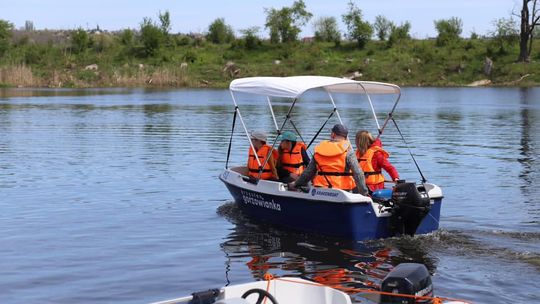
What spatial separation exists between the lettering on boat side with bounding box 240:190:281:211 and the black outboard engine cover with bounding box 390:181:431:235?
1.94 metres

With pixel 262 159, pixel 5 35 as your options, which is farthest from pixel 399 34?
pixel 262 159

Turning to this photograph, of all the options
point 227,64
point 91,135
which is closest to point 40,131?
point 91,135

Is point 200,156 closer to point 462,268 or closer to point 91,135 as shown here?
point 91,135

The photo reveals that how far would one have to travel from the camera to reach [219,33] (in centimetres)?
8675

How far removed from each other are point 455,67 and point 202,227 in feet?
180

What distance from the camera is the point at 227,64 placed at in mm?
69438

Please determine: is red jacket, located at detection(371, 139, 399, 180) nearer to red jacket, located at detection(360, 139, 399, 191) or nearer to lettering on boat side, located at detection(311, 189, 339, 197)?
red jacket, located at detection(360, 139, 399, 191)

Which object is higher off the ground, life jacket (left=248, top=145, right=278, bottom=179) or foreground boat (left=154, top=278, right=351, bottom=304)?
life jacket (left=248, top=145, right=278, bottom=179)

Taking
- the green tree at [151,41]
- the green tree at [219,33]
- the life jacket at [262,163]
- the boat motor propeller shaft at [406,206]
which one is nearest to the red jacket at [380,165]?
the boat motor propeller shaft at [406,206]

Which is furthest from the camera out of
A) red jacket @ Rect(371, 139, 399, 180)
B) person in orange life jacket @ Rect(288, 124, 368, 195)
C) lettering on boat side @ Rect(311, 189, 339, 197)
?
red jacket @ Rect(371, 139, 399, 180)

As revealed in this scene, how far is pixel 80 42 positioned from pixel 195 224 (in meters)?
67.4

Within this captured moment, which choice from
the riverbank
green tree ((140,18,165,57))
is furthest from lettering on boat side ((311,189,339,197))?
green tree ((140,18,165,57))

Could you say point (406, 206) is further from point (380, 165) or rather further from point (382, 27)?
point (382, 27)

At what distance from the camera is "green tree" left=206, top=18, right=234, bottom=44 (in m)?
86.5
